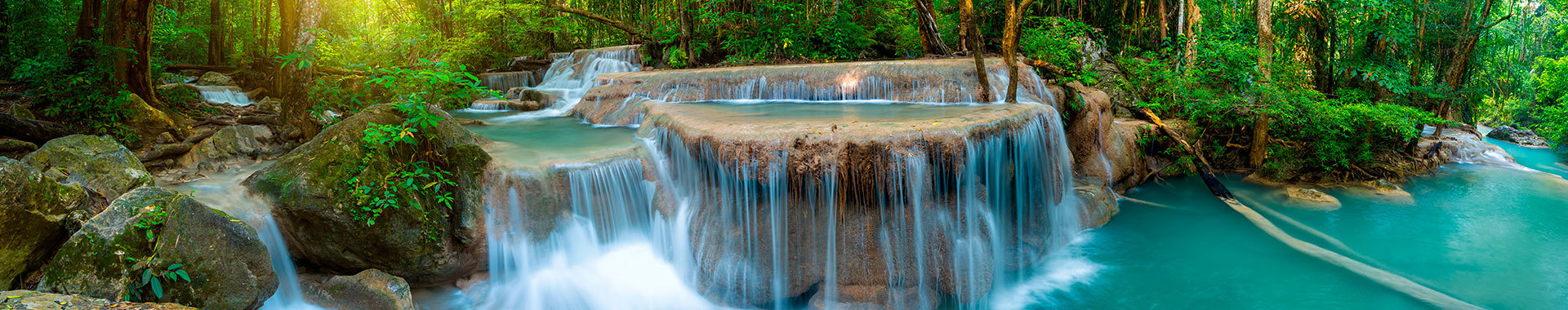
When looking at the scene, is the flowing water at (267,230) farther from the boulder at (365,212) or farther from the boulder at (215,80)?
the boulder at (215,80)

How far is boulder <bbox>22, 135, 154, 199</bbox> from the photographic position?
4027mm

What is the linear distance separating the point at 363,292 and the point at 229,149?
294cm

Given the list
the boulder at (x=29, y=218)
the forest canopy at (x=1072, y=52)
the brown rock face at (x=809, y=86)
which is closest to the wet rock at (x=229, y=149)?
the forest canopy at (x=1072, y=52)

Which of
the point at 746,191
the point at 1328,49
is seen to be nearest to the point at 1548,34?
the point at 1328,49

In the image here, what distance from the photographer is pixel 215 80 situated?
13.9 m

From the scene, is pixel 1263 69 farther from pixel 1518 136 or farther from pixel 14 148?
pixel 14 148

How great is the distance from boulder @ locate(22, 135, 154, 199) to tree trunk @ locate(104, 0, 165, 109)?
3541mm

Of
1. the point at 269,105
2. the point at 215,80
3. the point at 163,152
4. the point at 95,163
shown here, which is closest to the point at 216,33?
the point at 215,80

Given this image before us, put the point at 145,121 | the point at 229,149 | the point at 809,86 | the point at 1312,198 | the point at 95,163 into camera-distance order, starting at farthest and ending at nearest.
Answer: the point at 809,86 → the point at 1312,198 → the point at 145,121 → the point at 229,149 → the point at 95,163

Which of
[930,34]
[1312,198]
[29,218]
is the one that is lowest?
[1312,198]

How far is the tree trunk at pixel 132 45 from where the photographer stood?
7.01m

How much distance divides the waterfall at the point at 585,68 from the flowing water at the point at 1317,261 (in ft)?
30.8

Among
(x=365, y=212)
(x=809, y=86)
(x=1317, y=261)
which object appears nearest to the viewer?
(x=365, y=212)

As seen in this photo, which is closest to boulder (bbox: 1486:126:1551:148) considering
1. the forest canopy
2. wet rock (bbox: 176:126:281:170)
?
the forest canopy
